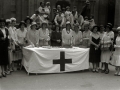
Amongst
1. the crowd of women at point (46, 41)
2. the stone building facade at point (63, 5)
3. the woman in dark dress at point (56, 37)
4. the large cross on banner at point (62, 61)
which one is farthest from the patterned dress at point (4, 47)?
the stone building facade at point (63, 5)

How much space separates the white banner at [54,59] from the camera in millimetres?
7856

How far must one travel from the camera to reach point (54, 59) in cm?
806

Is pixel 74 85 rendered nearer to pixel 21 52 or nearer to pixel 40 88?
pixel 40 88

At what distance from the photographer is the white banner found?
786 centimetres

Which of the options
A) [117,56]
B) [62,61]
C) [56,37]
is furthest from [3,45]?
[117,56]

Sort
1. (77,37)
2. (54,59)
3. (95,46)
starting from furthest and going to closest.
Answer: (77,37), (95,46), (54,59)

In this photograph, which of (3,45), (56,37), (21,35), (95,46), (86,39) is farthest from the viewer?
(56,37)

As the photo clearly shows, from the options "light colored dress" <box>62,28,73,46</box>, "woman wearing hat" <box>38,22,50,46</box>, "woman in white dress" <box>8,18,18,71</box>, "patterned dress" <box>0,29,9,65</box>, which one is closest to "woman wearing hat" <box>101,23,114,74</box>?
"light colored dress" <box>62,28,73,46</box>

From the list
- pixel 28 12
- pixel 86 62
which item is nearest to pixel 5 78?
pixel 86 62

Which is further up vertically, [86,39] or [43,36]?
[43,36]

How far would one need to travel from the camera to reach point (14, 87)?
6.58 m

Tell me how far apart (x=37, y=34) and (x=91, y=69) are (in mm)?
2689

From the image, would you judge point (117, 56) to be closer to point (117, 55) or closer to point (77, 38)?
point (117, 55)

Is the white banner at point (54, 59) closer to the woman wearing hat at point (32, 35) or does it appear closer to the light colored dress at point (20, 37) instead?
the light colored dress at point (20, 37)
